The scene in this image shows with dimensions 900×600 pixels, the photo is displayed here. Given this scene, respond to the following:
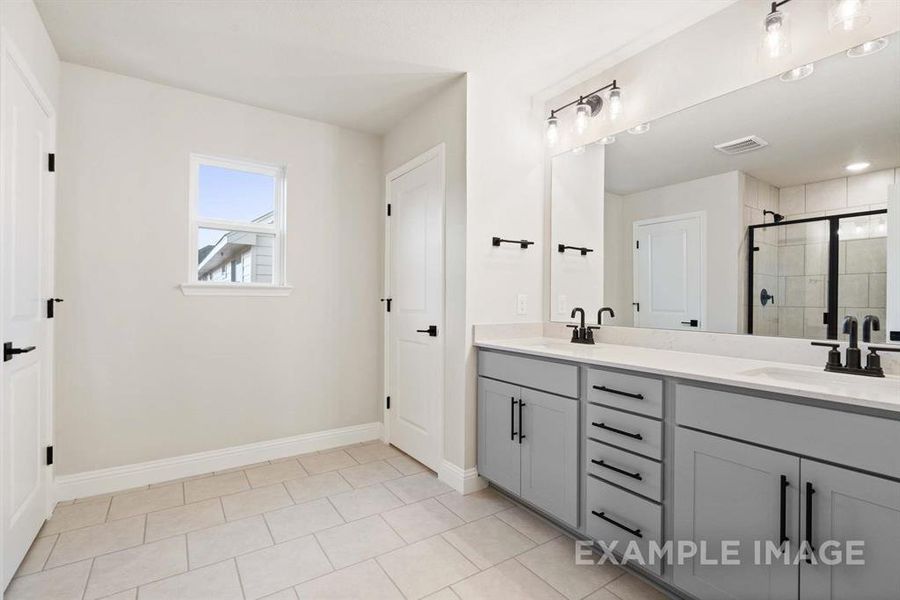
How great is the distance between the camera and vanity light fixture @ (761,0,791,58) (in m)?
1.78

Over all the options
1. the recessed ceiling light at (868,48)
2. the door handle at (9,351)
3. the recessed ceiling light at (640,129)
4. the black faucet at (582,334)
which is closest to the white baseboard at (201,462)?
the door handle at (9,351)

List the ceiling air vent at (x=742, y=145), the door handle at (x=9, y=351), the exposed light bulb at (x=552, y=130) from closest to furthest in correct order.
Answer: the door handle at (x=9, y=351) → the ceiling air vent at (x=742, y=145) → the exposed light bulb at (x=552, y=130)

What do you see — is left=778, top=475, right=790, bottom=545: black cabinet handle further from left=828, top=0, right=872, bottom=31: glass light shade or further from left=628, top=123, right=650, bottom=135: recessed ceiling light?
left=628, top=123, right=650, bottom=135: recessed ceiling light

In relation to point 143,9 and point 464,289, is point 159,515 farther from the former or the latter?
point 143,9

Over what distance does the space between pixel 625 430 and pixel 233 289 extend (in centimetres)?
259

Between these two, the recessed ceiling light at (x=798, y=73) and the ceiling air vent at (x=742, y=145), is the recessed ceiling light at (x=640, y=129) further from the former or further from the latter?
the recessed ceiling light at (x=798, y=73)

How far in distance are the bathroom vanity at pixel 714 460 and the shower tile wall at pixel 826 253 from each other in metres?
0.25

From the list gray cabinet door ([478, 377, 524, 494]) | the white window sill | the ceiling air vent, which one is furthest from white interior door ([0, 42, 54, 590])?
the ceiling air vent

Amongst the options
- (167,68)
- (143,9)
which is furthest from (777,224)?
(167,68)

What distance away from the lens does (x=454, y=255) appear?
8.83 feet

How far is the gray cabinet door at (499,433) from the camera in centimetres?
234

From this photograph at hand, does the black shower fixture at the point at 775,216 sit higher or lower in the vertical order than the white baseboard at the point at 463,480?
higher

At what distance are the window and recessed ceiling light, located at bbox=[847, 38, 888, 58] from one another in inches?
125

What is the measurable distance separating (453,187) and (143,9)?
174 centimetres
